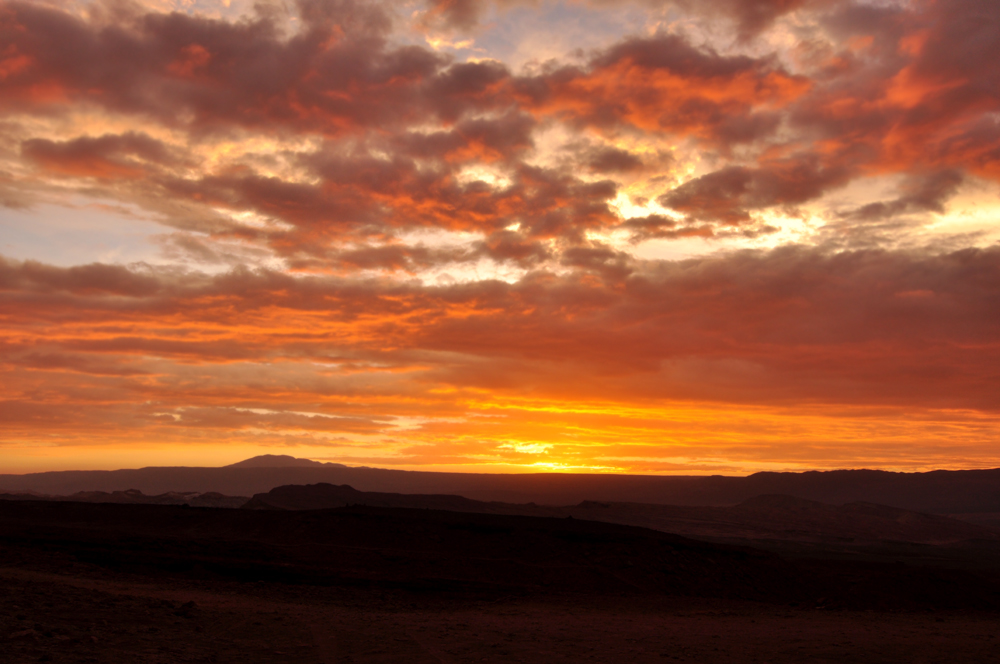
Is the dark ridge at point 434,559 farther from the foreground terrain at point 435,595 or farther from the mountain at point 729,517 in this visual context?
the mountain at point 729,517

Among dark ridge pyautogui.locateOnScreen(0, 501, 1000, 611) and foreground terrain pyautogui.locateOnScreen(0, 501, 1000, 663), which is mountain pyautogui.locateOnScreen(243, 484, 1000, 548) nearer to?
dark ridge pyautogui.locateOnScreen(0, 501, 1000, 611)

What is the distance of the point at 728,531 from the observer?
244 ft

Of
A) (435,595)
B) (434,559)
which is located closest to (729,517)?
(434,559)

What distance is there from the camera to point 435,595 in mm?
24531

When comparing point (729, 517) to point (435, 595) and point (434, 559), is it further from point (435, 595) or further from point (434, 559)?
point (435, 595)

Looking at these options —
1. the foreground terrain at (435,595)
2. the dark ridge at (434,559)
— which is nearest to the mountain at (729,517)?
the dark ridge at (434,559)

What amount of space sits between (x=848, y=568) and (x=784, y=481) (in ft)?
507

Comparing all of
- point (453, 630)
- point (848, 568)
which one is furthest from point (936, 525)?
point (453, 630)

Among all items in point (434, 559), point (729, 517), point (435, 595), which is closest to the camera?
point (435, 595)

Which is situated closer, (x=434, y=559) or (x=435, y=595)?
(x=435, y=595)

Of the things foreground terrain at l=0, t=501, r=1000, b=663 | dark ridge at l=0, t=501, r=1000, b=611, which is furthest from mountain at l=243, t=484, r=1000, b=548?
foreground terrain at l=0, t=501, r=1000, b=663

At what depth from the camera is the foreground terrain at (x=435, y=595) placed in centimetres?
1452

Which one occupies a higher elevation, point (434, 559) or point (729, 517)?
point (434, 559)

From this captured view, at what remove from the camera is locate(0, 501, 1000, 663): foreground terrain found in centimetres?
1452
